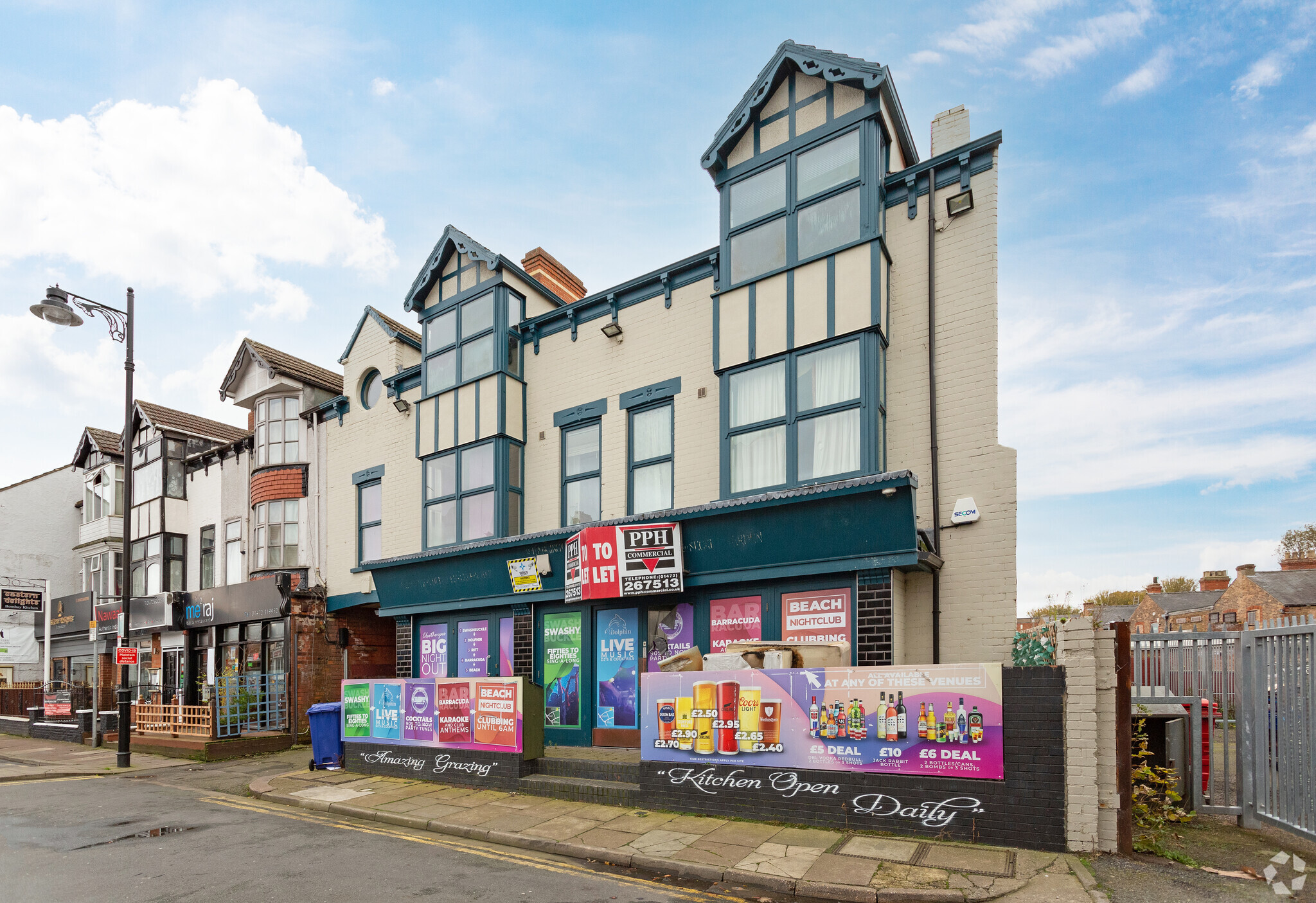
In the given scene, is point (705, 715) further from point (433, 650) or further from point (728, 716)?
point (433, 650)

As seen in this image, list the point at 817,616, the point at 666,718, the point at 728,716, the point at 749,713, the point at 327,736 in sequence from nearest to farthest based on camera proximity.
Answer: the point at 749,713 < the point at 728,716 < the point at 666,718 < the point at 817,616 < the point at 327,736

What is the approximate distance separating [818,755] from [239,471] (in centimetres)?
2129

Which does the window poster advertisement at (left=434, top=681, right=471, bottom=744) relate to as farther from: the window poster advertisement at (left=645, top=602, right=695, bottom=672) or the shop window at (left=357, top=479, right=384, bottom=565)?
the shop window at (left=357, top=479, right=384, bottom=565)

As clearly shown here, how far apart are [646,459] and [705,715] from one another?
5300mm

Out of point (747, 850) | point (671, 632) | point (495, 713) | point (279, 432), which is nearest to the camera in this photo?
point (747, 850)

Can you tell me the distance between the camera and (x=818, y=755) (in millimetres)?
9188

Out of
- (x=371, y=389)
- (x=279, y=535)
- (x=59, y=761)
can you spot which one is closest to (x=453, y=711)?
(x=371, y=389)

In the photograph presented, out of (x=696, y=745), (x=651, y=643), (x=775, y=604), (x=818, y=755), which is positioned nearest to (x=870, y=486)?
(x=775, y=604)

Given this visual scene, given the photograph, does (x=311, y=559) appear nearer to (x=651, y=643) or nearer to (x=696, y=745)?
(x=651, y=643)

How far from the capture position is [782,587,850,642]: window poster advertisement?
36.3 feet

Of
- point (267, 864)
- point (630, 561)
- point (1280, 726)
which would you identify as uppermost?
point (630, 561)

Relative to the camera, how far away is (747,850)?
8.30 m

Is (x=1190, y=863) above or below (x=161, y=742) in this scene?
above

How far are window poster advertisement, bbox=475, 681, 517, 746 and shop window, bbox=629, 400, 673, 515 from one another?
3.81 metres
